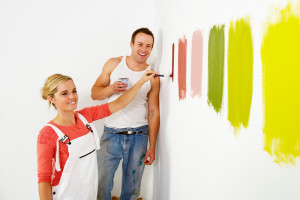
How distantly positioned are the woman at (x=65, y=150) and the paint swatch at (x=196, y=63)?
2.37 feet

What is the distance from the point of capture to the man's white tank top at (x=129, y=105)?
1666mm

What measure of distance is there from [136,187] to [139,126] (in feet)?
1.63

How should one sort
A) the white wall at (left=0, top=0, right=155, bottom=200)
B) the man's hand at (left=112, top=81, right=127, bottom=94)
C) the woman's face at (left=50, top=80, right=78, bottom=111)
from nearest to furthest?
the woman's face at (left=50, top=80, right=78, bottom=111)
the man's hand at (left=112, top=81, right=127, bottom=94)
the white wall at (left=0, top=0, right=155, bottom=200)

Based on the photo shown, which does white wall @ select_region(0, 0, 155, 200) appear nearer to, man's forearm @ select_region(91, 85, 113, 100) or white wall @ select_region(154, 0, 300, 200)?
man's forearm @ select_region(91, 85, 113, 100)

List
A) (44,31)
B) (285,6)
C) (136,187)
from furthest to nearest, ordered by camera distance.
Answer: (44,31) → (136,187) → (285,6)

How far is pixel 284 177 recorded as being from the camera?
0.39 m

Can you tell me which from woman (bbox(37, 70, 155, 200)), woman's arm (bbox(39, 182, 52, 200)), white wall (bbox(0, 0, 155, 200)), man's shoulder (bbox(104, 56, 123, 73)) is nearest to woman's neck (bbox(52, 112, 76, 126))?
woman (bbox(37, 70, 155, 200))

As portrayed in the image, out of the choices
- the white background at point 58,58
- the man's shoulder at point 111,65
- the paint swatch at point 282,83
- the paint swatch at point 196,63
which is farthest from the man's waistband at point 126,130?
the paint swatch at point 282,83

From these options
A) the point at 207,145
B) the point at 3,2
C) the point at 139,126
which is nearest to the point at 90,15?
the point at 3,2

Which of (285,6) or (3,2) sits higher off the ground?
(3,2)

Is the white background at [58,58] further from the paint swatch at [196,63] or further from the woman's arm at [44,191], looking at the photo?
the woman's arm at [44,191]

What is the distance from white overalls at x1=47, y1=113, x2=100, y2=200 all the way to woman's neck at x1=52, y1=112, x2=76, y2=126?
0.06m

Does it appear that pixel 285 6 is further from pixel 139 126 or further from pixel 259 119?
pixel 139 126

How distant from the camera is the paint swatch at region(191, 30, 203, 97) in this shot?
2.71 feet
